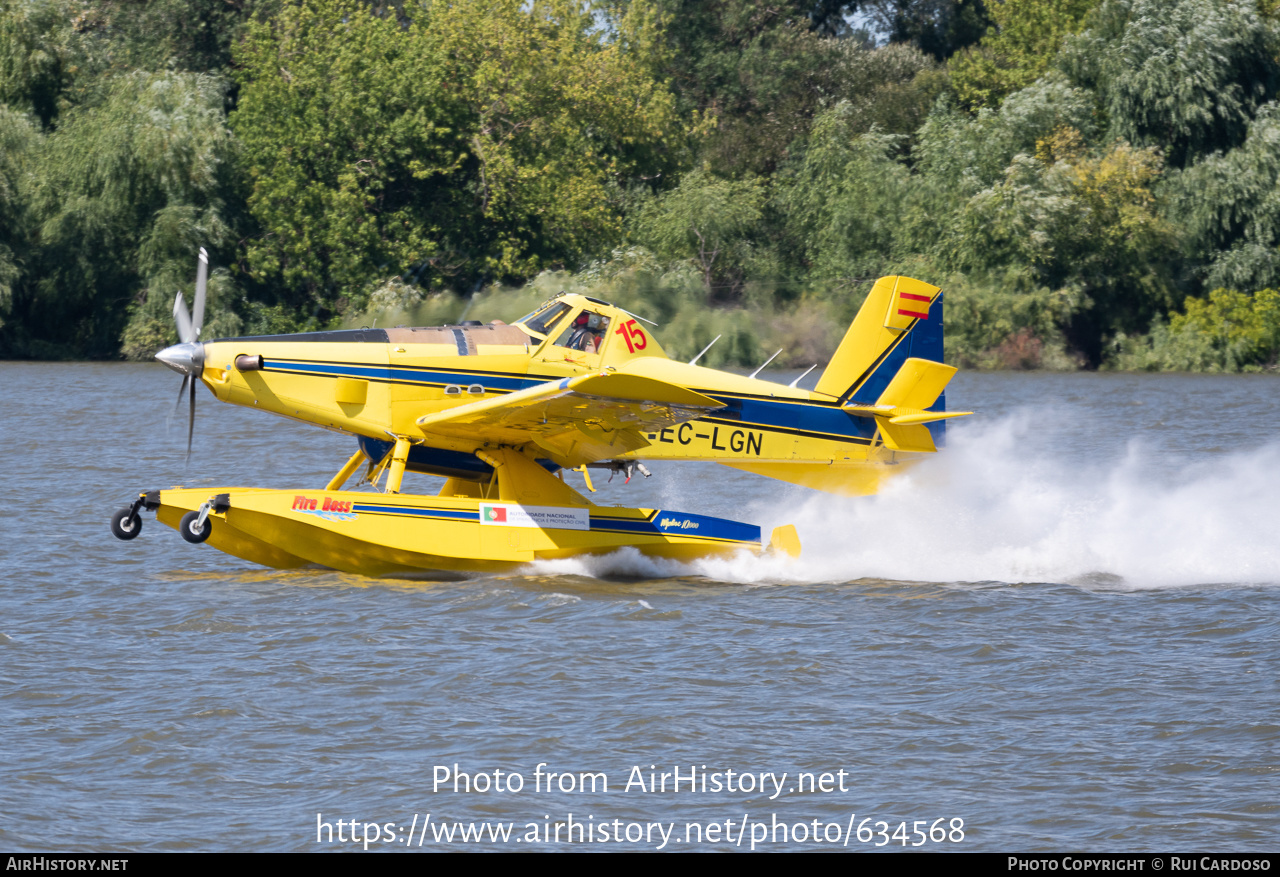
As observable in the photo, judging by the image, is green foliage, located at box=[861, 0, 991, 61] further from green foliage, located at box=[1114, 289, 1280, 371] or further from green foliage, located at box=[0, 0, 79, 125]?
green foliage, located at box=[0, 0, 79, 125]

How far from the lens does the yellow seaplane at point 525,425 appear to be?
1315cm

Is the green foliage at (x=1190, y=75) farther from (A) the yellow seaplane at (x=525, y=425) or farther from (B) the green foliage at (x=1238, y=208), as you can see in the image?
(A) the yellow seaplane at (x=525, y=425)

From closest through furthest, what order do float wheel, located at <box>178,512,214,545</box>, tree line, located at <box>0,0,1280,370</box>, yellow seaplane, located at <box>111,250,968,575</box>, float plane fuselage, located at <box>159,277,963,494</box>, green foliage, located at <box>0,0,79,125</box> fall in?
float wheel, located at <box>178,512,214,545</box>
yellow seaplane, located at <box>111,250,968,575</box>
float plane fuselage, located at <box>159,277,963,494</box>
tree line, located at <box>0,0,1280,370</box>
green foliage, located at <box>0,0,79,125</box>

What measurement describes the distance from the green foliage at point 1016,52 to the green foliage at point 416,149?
1569 centimetres

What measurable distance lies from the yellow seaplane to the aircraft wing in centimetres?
Result: 2

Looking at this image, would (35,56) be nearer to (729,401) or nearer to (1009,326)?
(1009,326)

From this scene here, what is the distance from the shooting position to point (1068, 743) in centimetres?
923

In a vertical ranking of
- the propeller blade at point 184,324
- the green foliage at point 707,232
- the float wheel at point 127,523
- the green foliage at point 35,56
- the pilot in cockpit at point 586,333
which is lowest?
the float wheel at point 127,523

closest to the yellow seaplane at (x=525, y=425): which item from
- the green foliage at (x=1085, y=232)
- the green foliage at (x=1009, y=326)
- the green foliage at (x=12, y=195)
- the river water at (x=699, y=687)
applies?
the river water at (x=699, y=687)

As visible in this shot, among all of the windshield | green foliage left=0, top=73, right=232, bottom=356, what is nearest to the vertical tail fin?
the windshield

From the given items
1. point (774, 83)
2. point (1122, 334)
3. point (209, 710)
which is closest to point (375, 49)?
point (774, 83)

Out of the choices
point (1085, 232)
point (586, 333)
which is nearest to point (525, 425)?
point (586, 333)

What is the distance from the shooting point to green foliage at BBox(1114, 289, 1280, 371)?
4494 cm

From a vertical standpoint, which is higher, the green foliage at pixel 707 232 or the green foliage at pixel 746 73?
the green foliage at pixel 746 73
